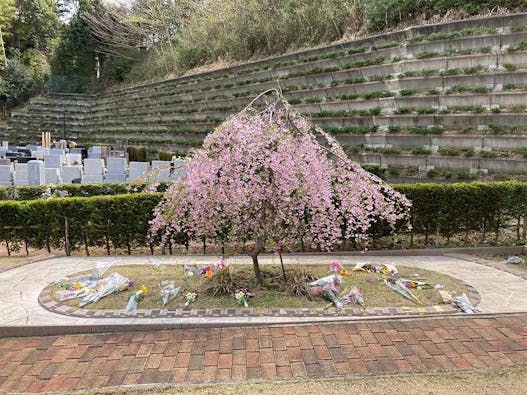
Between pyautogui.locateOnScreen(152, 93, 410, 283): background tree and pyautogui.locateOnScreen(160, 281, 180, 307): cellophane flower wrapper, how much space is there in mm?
809

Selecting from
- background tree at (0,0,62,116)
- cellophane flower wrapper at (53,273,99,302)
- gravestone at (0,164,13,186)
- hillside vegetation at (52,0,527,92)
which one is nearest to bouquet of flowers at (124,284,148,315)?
cellophane flower wrapper at (53,273,99,302)

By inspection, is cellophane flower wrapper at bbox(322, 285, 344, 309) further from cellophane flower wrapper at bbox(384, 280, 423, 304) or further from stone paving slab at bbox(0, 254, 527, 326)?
cellophane flower wrapper at bbox(384, 280, 423, 304)

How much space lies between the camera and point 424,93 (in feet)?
39.8

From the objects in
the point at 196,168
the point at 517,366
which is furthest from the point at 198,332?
the point at 517,366

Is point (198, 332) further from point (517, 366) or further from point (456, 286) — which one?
point (456, 286)

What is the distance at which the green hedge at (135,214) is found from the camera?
26.9ft

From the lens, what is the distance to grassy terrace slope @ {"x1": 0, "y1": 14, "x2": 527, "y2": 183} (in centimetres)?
1061

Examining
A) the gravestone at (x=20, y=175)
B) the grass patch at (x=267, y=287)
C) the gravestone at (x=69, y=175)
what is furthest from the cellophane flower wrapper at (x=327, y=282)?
the gravestone at (x=20, y=175)

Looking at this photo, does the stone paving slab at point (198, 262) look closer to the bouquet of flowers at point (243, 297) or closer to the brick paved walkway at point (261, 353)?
the brick paved walkway at point (261, 353)

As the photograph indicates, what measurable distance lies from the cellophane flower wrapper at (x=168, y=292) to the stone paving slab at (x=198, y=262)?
44cm

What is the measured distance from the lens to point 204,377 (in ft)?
13.0

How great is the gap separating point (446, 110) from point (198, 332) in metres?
9.44

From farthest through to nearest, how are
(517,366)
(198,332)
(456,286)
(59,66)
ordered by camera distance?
(59,66) < (456,286) < (198,332) < (517,366)

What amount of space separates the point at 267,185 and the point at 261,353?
196 centimetres
